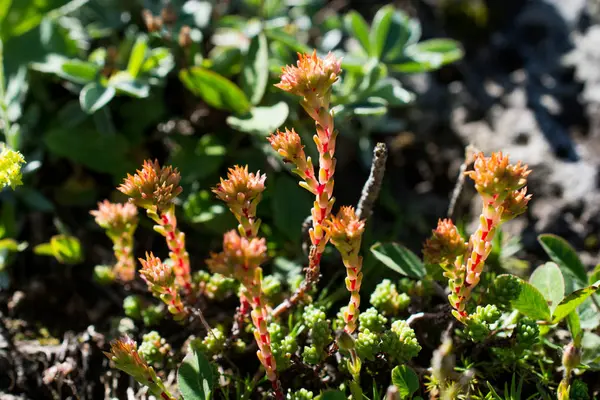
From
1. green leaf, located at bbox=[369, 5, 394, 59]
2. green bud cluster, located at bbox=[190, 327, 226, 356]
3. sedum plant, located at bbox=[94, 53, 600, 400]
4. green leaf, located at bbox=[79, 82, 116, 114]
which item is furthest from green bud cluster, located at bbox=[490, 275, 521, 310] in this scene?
green leaf, located at bbox=[79, 82, 116, 114]

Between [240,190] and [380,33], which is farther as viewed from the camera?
[380,33]

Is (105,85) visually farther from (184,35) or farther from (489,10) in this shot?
(489,10)

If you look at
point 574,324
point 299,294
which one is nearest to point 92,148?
point 299,294

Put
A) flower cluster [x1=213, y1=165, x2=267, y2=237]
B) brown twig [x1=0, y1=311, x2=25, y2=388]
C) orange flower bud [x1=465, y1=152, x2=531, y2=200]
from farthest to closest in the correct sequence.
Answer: brown twig [x1=0, y1=311, x2=25, y2=388] < flower cluster [x1=213, y1=165, x2=267, y2=237] < orange flower bud [x1=465, y1=152, x2=531, y2=200]

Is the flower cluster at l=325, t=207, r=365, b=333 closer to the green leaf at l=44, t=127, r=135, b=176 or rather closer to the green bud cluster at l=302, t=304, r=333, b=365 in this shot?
the green bud cluster at l=302, t=304, r=333, b=365

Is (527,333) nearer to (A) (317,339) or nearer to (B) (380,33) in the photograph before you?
(A) (317,339)
